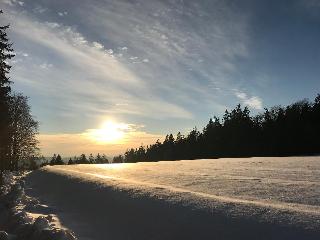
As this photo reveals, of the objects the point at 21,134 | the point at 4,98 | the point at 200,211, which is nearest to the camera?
the point at 200,211

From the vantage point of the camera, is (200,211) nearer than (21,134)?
Yes

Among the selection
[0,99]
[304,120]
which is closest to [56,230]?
[0,99]

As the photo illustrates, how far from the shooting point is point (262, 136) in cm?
8975

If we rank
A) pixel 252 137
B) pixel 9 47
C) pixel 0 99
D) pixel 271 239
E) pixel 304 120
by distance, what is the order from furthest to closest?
pixel 252 137 → pixel 304 120 → pixel 9 47 → pixel 0 99 → pixel 271 239

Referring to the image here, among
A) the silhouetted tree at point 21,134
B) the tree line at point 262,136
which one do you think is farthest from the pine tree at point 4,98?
the tree line at point 262,136

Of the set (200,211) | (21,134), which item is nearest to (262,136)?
(21,134)

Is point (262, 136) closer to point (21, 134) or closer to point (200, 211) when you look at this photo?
point (21, 134)

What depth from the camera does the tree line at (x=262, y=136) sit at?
80.6 m

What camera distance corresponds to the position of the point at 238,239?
736cm

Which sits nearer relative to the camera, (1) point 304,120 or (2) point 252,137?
(1) point 304,120

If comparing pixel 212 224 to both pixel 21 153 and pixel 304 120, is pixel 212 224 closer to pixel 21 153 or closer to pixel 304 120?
pixel 21 153

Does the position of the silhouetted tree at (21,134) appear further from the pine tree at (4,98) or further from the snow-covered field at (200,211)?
the snow-covered field at (200,211)

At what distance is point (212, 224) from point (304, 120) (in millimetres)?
79844

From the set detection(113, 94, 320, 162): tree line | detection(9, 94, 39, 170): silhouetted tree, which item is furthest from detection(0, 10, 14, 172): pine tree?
detection(113, 94, 320, 162): tree line
